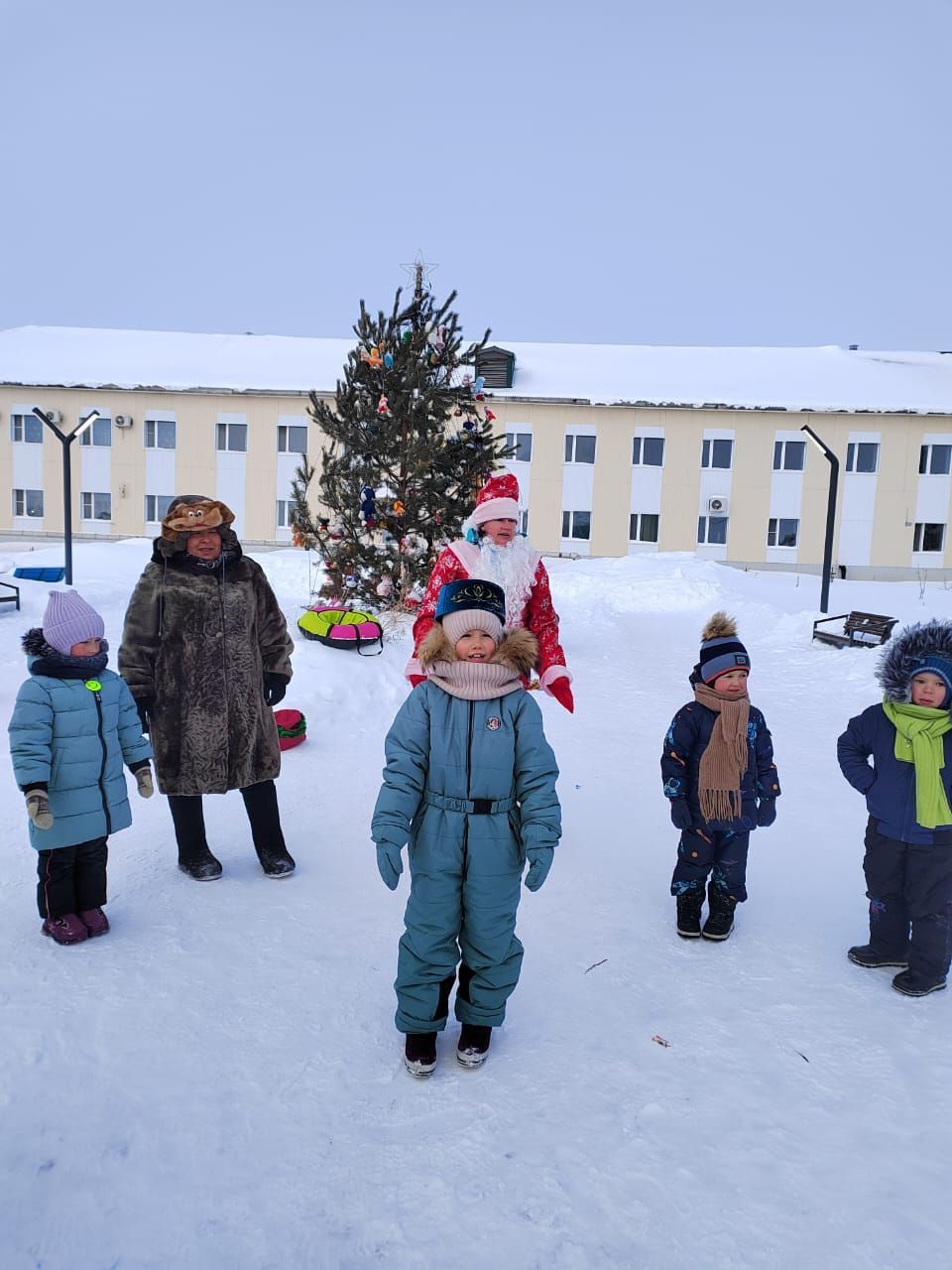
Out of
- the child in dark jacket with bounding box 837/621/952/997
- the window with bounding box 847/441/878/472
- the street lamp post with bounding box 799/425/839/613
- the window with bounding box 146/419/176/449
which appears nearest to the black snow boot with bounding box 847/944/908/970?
the child in dark jacket with bounding box 837/621/952/997

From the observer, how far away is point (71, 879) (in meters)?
3.63

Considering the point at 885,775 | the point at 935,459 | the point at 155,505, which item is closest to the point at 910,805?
the point at 885,775

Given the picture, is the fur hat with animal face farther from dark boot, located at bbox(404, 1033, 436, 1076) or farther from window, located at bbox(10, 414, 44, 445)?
window, located at bbox(10, 414, 44, 445)

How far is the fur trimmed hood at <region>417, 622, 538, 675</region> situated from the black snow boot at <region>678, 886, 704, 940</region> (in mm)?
1710

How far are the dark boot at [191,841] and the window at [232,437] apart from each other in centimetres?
2704

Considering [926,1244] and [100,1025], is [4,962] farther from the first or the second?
[926,1244]

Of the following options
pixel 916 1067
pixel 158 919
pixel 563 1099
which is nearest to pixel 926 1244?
pixel 916 1067

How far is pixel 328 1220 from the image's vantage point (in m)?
2.24

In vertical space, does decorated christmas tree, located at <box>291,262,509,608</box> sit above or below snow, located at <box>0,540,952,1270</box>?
above

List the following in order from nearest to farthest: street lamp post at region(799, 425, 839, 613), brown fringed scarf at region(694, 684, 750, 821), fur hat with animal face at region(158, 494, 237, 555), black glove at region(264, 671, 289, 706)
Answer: brown fringed scarf at region(694, 684, 750, 821), fur hat with animal face at region(158, 494, 237, 555), black glove at region(264, 671, 289, 706), street lamp post at region(799, 425, 839, 613)

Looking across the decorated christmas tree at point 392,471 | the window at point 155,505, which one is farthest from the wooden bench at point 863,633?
the window at point 155,505

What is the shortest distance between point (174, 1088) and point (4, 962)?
113cm

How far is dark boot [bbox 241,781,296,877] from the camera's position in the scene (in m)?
4.38

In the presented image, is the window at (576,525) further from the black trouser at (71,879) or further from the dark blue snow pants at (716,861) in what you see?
the black trouser at (71,879)
